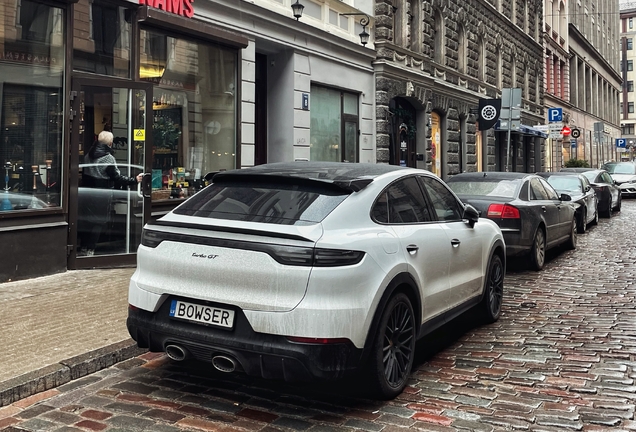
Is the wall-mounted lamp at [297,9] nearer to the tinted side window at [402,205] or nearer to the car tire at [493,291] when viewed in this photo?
the car tire at [493,291]

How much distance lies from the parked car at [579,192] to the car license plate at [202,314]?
13.1 meters

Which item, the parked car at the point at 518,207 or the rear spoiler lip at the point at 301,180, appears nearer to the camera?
the rear spoiler lip at the point at 301,180

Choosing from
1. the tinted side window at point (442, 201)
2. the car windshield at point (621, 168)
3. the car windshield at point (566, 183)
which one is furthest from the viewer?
the car windshield at point (621, 168)

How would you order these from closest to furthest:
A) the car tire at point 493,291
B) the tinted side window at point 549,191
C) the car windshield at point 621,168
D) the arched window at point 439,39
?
the car tire at point 493,291 → the tinted side window at point 549,191 → the arched window at point 439,39 → the car windshield at point 621,168

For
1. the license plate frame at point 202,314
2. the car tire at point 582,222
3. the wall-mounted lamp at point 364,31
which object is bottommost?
the license plate frame at point 202,314

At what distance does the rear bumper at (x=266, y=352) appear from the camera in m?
4.00

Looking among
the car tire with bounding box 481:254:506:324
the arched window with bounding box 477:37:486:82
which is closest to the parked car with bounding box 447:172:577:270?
the car tire with bounding box 481:254:506:324

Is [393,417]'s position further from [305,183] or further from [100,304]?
[100,304]

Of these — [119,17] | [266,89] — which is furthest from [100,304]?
[266,89]

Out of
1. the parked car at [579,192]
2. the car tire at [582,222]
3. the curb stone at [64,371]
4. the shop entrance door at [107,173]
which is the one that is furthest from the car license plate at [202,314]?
the car tire at [582,222]

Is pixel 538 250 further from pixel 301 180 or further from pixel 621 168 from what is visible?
pixel 621 168

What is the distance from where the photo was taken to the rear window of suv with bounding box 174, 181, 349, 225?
4367mm

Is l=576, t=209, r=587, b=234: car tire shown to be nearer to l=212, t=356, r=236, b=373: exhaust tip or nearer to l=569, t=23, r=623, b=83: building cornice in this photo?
l=212, t=356, r=236, b=373: exhaust tip

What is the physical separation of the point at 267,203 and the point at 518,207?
630cm
